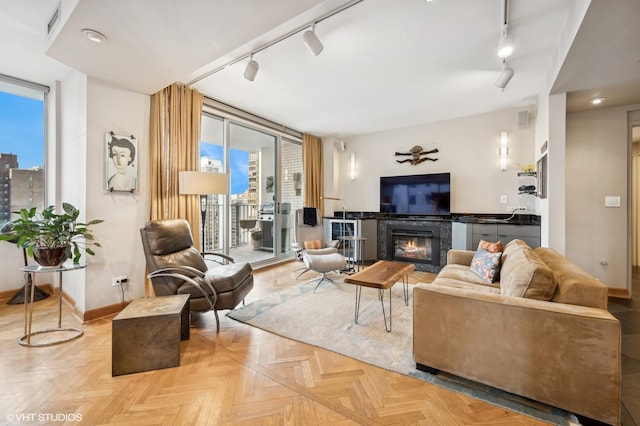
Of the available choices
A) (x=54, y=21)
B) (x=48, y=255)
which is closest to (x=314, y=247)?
(x=48, y=255)

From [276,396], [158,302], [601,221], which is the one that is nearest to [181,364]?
[158,302]

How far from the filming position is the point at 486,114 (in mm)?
4477

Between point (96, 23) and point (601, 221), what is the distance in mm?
5494

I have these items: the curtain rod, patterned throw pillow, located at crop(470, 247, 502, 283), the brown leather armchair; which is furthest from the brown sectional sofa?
the curtain rod

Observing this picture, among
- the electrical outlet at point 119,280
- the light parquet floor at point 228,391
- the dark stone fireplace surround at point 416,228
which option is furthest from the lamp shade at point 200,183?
the dark stone fireplace surround at point 416,228

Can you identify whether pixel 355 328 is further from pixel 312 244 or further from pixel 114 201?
pixel 114 201

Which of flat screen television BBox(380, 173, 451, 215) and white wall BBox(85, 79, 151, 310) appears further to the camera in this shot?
flat screen television BBox(380, 173, 451, 215)

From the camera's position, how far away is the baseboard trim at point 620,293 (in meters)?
3.31

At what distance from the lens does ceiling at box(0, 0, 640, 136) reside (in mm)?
1825

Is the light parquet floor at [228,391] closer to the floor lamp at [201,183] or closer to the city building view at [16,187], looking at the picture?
the floor lamp at [201,183]

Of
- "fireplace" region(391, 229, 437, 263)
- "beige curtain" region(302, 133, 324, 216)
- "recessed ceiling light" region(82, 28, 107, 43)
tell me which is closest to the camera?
"recessed ceiling light" region(82, 28, 107, 43)

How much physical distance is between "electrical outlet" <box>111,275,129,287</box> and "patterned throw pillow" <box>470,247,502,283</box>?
3.56 meters

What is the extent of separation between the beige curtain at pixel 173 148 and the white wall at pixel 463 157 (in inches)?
132

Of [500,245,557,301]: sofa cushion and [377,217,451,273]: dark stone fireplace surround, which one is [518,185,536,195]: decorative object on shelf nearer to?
[377,217,451,273]: dark stone fireplace surround
